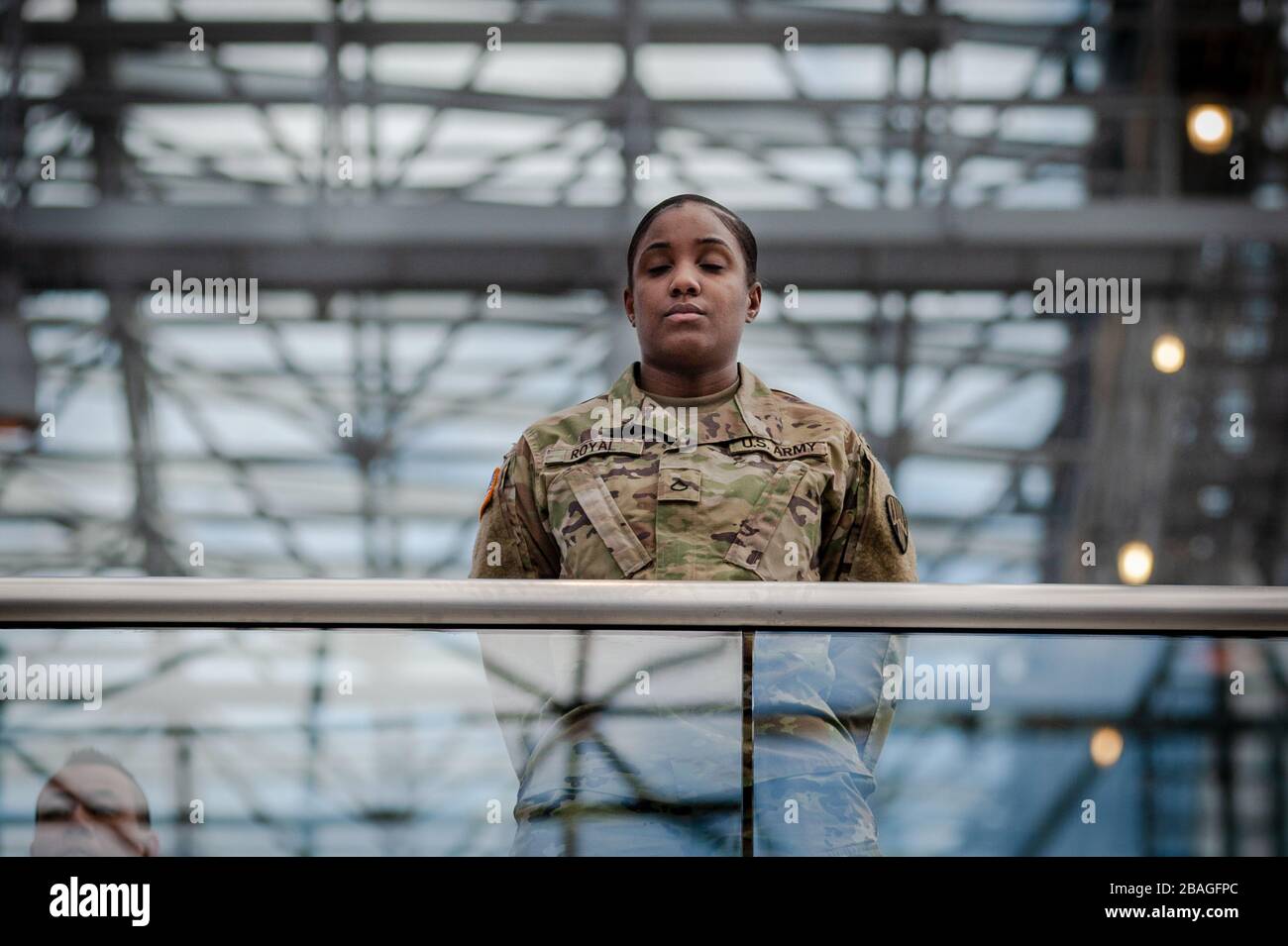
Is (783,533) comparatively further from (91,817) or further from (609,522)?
(91,817)

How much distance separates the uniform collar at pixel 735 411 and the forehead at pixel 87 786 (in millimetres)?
972

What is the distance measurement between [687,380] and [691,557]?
0.33m

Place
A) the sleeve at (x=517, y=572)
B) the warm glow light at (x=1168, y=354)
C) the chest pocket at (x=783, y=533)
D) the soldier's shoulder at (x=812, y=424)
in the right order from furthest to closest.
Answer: the warm glow light at (x=1168, y=354) < the soldier's shoulder at (x=812, y=424) < the chest pocket at (x=783, y=533) < the sleeve at (x=517, y=572)

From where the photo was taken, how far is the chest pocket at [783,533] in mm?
2316

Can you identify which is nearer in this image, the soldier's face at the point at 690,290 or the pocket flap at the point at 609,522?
the pocket flap at the point at 609,522

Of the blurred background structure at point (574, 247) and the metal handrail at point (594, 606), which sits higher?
the blurred background structure at point (574, 247)

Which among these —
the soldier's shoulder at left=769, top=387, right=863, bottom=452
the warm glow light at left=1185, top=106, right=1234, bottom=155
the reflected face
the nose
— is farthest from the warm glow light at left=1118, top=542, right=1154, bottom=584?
the reflected face

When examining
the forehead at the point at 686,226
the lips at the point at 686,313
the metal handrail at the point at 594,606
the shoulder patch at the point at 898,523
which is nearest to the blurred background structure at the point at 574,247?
the forehead at the point at 686,226

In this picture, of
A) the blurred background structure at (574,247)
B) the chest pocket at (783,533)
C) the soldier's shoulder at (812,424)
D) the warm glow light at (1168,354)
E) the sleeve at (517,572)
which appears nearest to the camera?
the sleeve at (517,572)

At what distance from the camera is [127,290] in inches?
372

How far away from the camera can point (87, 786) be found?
2.01 m

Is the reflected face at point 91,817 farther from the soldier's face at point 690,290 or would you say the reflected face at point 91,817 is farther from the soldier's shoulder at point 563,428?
the soldier's face at point 690,290

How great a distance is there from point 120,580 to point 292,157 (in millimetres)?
8085
